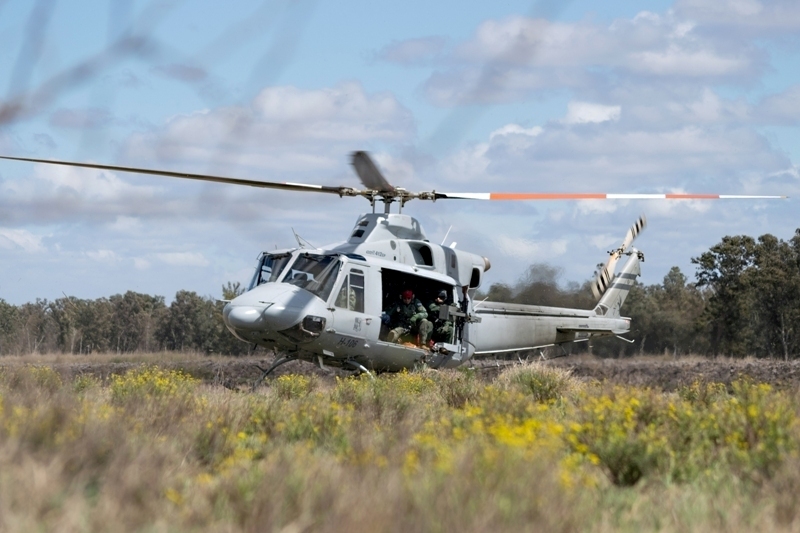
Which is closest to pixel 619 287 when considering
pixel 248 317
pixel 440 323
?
pixel 440 323

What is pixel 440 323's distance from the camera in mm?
19062

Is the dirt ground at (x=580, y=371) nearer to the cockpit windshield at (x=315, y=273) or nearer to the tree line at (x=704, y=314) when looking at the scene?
the cockpit windshield at (x=315, y=273)

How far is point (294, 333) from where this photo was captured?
16.7 meters

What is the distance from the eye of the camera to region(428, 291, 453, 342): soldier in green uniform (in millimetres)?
18859

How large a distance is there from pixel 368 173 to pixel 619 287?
975 centimetres

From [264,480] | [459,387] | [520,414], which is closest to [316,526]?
[264,480]

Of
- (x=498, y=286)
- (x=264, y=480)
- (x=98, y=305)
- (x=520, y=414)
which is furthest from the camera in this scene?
(x=98, y=305)

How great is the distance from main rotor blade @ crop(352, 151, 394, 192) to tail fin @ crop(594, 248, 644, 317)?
8.15 meters

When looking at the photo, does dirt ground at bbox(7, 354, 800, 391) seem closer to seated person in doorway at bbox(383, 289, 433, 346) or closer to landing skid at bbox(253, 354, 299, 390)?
landing skid at bbox(253, 354, 299, 390)

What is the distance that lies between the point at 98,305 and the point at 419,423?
123 ft

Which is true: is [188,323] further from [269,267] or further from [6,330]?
[269,267]

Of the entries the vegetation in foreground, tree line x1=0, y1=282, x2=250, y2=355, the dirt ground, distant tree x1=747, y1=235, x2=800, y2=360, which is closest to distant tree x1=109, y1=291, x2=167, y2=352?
tree line x1=0, y1=282, x2=250, y2=355

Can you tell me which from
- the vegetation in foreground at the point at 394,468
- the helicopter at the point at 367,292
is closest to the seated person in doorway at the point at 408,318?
the helicopter at the point at 367,292

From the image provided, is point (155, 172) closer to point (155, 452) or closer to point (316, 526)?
point (155, 452)
